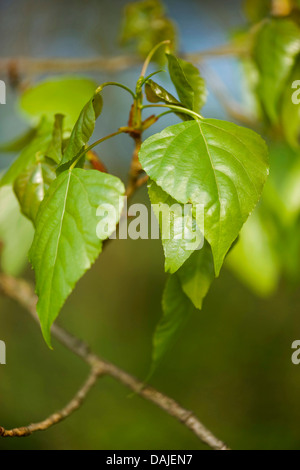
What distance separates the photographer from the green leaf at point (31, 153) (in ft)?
1.28

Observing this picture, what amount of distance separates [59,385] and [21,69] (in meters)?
1.15

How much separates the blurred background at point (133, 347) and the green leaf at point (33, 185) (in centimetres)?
A: 100

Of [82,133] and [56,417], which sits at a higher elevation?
[82,133]

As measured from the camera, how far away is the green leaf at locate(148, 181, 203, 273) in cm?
27

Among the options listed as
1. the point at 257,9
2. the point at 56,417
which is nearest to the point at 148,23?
the point at 257,9

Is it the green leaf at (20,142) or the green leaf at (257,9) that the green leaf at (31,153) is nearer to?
the green leaf at (20,142)

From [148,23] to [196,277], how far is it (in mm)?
633

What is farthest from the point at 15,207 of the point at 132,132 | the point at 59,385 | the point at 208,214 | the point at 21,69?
the point at 59,385

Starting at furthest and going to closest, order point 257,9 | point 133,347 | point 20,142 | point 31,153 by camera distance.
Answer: point 133,347 < point 257,9 < point 20,142 < point 31,153

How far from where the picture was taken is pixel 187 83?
0.32 m

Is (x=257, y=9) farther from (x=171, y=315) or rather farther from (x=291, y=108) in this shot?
(x=171, y=315)

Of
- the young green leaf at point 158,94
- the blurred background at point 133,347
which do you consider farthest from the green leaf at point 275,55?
the blurred background at point 133,347

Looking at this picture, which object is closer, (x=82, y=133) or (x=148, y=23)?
(x=82, y=133)

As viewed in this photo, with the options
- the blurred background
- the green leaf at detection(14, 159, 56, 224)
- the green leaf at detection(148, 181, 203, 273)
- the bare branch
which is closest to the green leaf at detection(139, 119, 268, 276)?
the green leaf at detection(148, 181, 203, 273)
